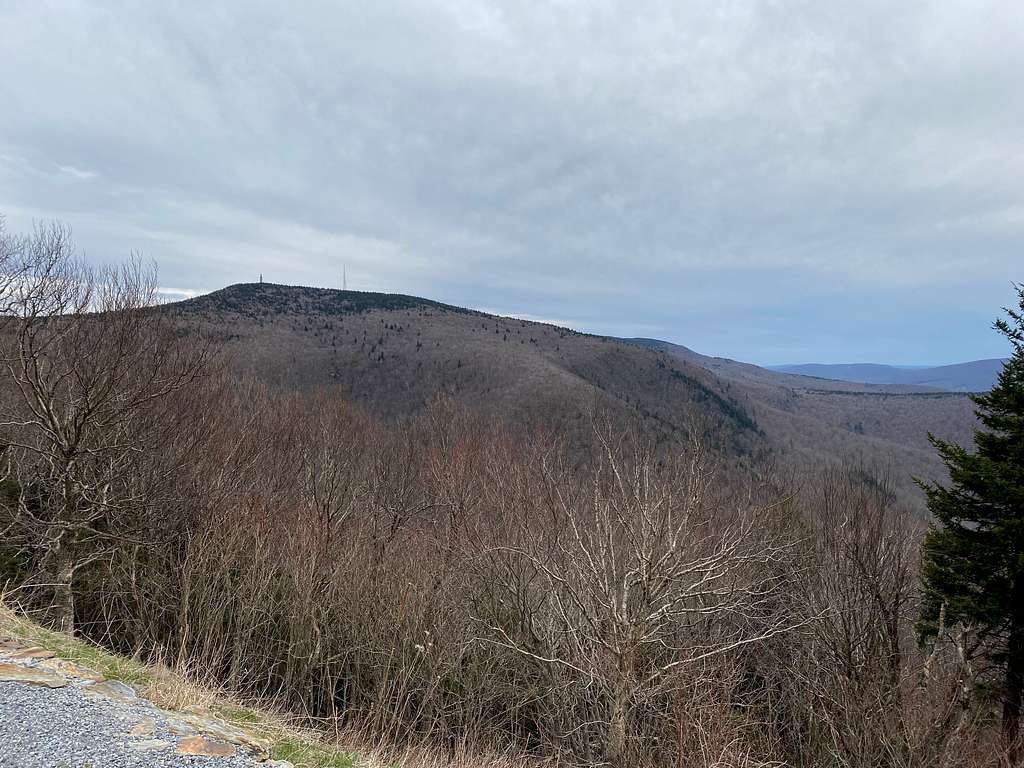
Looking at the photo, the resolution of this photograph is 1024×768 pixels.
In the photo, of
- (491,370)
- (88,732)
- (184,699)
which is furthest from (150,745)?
(491,370)

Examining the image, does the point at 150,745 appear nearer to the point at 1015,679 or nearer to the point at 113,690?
the point at 113,690

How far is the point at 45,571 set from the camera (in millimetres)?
13211

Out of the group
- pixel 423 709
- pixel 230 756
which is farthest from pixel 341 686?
pixel 230 756

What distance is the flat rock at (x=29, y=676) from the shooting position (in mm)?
6518

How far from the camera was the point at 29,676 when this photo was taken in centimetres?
665

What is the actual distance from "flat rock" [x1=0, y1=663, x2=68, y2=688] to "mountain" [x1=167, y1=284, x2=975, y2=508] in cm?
6493

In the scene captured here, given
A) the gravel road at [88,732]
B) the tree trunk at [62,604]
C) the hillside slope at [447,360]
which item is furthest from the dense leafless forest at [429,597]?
the hillside slope at [447,360]

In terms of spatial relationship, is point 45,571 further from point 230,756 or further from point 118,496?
point 230,756

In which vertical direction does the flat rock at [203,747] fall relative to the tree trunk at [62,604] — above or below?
above

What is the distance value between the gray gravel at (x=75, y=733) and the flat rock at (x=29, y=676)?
0.42 ft

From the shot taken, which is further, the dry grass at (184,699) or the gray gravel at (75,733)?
the dry grass at (184,699)

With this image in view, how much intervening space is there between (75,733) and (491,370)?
10428 centimetres

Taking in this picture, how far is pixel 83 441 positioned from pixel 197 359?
16.5 feet

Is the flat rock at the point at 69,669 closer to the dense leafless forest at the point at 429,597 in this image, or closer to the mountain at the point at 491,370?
the dense leafless forest at the point at 429,597
